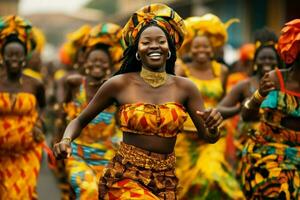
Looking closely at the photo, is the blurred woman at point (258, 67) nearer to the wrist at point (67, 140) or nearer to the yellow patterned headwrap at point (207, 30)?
the yellow patterned headwrap at point (207, 30)

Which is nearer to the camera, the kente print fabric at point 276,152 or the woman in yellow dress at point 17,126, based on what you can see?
the kente print fabric at point 276,152

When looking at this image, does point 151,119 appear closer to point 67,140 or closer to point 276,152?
point 67,140

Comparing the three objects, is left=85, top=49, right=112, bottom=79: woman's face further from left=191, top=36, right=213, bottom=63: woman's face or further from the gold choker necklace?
the gold choker necklace

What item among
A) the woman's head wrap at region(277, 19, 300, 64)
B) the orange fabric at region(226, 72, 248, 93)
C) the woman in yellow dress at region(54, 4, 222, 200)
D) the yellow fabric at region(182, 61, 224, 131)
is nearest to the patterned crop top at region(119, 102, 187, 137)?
the woman in yellow dress at region(54, 4, 222, 200)

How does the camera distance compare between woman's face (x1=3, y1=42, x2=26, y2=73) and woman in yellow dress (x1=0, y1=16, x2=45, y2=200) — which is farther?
woman's face (x1=3, y1=42, x2=26, y2=73)

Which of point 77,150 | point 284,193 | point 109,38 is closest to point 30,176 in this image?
point 77,150

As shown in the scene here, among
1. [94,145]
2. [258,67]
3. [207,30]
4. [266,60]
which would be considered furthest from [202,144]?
[94,145]

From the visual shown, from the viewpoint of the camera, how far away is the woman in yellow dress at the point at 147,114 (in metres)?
6.82

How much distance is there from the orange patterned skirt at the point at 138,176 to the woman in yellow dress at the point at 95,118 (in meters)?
1.88

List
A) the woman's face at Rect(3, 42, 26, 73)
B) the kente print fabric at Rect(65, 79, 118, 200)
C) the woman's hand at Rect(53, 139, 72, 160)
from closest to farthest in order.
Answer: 1. the woman's hand at Rect(53, 139, 72, 160)
2. the kente print fabric at Rect(65, 79, 118, 200)
3. the woman's face at Rect(3, 42, 26, 73)

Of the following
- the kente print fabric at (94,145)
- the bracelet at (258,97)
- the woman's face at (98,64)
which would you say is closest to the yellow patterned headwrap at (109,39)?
the woman's face at (98,64)

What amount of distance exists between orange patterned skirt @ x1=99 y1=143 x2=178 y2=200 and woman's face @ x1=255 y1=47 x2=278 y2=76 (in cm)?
329

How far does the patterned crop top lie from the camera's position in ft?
22.3

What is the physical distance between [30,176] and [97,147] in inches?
30.2
